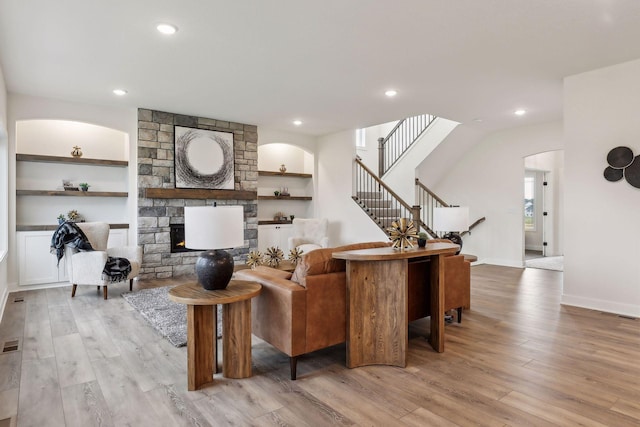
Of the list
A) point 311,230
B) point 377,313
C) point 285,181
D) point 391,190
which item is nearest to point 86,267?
point 311,230

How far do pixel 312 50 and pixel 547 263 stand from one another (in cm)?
702

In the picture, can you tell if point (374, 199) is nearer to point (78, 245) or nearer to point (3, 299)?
point (78, 245)

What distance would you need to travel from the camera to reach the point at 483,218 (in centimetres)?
806

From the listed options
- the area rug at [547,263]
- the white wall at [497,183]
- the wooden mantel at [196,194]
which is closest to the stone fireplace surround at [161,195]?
the wooden mantel at [196,194]

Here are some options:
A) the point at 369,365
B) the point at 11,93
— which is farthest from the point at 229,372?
the point at 11,93

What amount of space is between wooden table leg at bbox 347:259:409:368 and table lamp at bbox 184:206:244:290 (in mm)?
866

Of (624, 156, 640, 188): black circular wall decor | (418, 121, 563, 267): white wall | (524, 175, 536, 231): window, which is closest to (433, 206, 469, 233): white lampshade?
(624, 156, 640, 188): black circular wall decor

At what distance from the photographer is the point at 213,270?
2.53 metres

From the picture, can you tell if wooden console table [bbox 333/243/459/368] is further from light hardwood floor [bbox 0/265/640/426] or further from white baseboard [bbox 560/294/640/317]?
white baseboard [bbox 560/294/640/317]

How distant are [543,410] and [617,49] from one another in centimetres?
367

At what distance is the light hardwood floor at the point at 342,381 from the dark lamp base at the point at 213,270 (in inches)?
26.7

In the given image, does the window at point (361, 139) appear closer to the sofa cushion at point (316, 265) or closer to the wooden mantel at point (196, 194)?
the wooden mantel at point (196, 194)

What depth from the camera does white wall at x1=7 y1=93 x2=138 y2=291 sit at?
16.9ft

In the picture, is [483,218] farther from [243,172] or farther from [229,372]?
[229,372]
